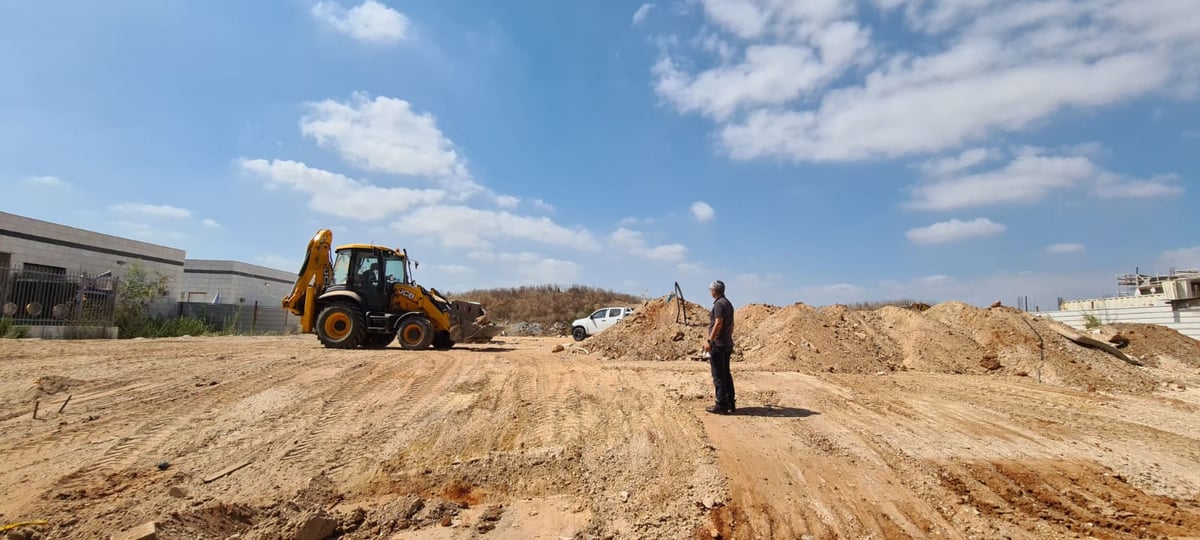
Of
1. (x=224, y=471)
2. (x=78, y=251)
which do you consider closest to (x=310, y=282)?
(x=224, y=471)

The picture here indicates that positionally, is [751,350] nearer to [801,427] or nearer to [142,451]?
[801,427]

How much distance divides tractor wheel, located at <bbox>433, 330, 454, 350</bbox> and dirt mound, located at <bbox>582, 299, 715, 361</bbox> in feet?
13.2

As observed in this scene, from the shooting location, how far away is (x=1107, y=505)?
414 cm

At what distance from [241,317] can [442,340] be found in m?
15.1

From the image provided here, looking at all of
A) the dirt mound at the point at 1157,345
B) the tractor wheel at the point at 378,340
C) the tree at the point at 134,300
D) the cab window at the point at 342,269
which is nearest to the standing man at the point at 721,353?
the tractor wheel at the point at 378,340

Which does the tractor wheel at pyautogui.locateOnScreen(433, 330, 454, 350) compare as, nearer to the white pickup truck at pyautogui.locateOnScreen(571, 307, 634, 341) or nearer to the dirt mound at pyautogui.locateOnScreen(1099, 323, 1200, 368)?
the white pickup truck at pyautogui.locateOnScreen(571, 307, 634, 341)

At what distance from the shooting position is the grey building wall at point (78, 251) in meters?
21.0

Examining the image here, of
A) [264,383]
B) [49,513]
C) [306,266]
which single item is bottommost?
[49,513]

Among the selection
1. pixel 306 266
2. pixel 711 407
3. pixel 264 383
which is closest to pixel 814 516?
pixel 711 407

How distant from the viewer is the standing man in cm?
655

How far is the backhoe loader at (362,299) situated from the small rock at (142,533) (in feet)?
36.9

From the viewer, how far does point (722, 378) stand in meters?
6.56

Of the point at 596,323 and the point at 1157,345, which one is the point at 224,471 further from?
the point at 1157,345

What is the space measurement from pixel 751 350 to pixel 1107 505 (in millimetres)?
9554
